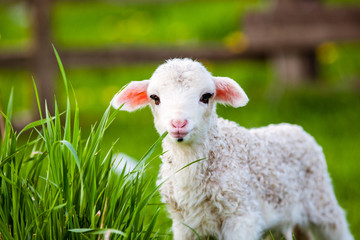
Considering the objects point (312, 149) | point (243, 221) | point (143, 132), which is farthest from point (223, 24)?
point (243, 221)

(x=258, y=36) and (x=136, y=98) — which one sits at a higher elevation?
(x=258, y=36)

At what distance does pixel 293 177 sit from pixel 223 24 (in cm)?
839

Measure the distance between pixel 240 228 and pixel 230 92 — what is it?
0.66 metres

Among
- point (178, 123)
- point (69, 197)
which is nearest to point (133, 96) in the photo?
point (178, 123)

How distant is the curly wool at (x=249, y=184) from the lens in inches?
111

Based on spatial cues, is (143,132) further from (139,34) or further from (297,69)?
(139,34)

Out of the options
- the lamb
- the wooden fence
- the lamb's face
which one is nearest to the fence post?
the wooden fence

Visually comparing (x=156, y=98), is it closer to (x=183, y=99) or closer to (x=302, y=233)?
(x=183, y=99)

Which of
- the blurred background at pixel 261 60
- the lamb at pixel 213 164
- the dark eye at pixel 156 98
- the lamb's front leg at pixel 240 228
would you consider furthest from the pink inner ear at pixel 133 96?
the blurred background at pixel 261 60

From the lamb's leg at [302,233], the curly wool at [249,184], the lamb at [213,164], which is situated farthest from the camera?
the lamb's leg at [302,233]

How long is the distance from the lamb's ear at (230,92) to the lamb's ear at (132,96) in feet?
1.16

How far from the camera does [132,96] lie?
2934 mm

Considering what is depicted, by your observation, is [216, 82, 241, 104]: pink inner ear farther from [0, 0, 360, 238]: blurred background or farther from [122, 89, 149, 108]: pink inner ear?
[0, 0, 360, 238]: blurred background

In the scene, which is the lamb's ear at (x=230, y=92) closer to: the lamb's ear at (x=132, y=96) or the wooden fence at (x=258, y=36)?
the lamb's ear at (x=132, y=96)
